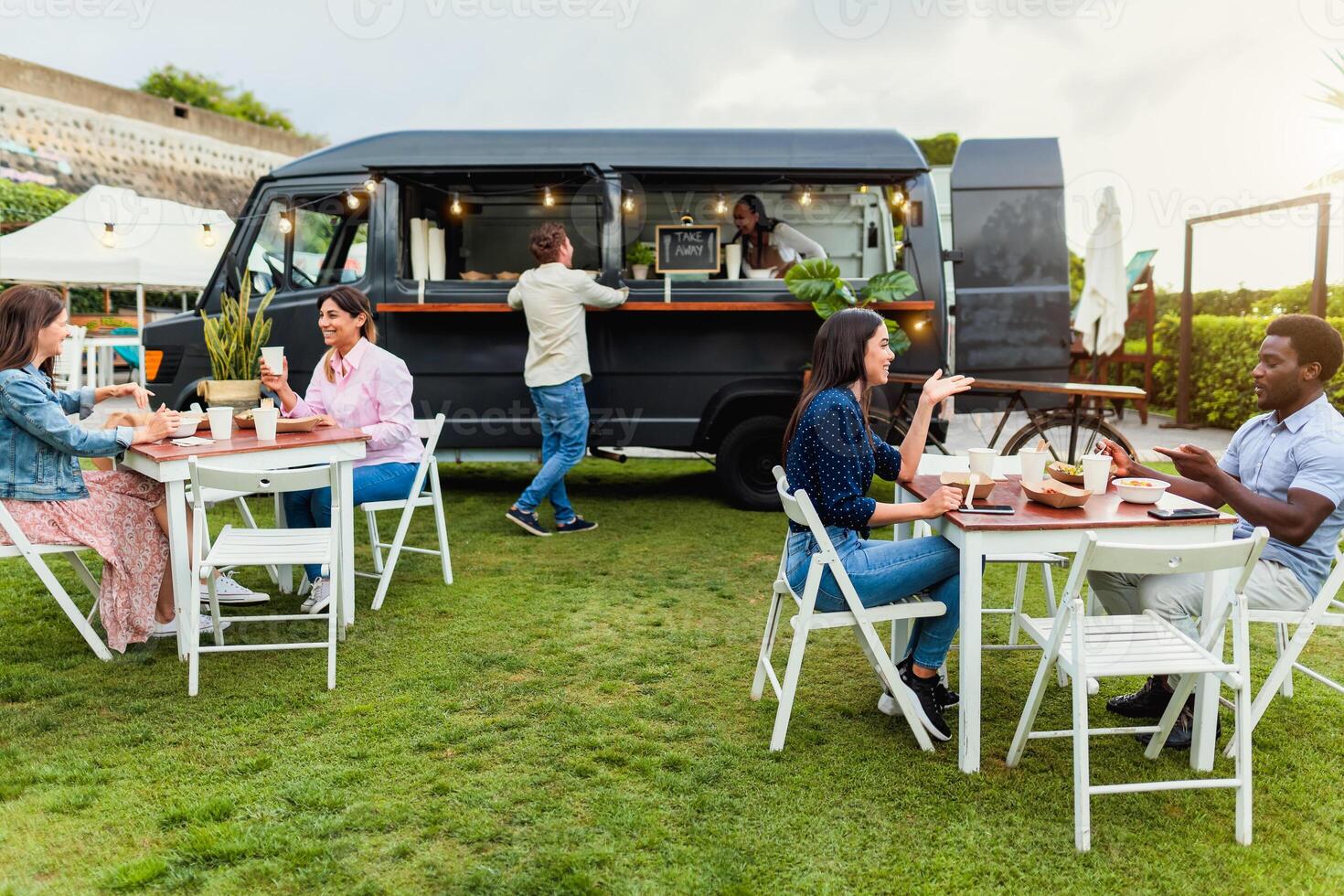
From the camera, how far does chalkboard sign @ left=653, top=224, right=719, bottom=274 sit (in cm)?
654

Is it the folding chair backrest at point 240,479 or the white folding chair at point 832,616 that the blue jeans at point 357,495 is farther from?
the white folding chair at point 832,616

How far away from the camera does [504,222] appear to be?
24.2ft

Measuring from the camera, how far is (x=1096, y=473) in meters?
3.02

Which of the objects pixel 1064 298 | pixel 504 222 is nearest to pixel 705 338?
pixel 504 222

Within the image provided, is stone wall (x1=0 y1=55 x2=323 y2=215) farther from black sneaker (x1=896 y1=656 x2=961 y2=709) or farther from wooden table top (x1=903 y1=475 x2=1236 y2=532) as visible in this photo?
wooden table top (x1=903 y1=475 x2=1236 y2=532)

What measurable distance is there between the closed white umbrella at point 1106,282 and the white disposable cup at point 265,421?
24.2 feet

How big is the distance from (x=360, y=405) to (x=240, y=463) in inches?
35.5

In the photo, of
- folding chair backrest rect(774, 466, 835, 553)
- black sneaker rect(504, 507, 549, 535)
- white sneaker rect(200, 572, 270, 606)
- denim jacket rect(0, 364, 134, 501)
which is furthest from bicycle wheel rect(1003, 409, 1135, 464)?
denim jacket rect(0, 364, 134, 501)

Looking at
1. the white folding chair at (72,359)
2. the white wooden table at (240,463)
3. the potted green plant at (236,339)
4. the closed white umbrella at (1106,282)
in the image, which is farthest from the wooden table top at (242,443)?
the white folding chair at (72,359)

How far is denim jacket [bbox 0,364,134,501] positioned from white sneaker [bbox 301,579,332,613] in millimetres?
1039

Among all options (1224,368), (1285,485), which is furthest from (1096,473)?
(1224,368)

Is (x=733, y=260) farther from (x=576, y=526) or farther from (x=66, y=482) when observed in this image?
(x=66, y=482)

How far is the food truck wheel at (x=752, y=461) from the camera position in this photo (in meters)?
6.58

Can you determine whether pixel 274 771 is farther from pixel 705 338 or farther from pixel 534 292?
pixel 705 338
